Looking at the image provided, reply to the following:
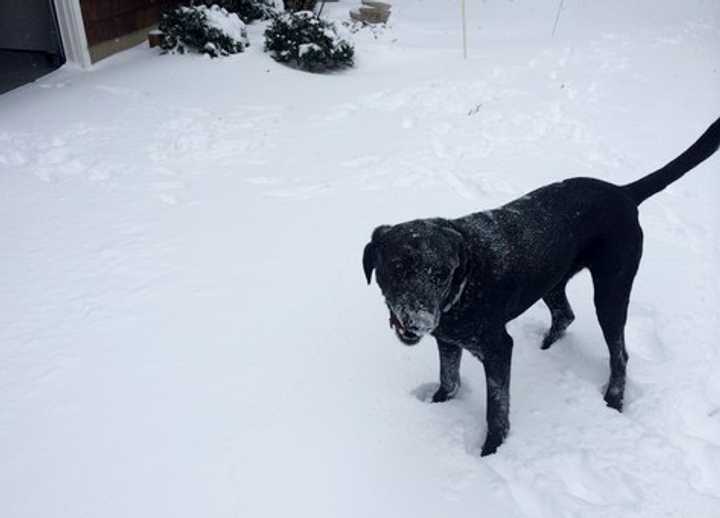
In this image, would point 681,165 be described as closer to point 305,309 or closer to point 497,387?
point 497,387

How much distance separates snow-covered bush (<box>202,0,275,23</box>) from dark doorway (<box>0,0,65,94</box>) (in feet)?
8.17

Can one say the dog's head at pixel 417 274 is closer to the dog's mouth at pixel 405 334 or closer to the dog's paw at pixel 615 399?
the dog's mouth at pixel 405 334

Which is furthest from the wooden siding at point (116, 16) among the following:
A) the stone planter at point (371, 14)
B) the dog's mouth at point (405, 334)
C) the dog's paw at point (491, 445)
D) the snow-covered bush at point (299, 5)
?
the dog's paw at point (491, 445)

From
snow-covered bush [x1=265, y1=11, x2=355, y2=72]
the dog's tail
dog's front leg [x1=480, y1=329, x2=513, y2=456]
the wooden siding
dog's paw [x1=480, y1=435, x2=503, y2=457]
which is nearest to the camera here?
dog's front leg [x1=480, y1=329, x2=513, y2=456]

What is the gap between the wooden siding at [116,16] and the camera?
8.73 m

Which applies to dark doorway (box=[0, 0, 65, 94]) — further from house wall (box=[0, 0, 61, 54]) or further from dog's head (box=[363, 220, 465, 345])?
dog's head (box=[363, 220, 465, 345])

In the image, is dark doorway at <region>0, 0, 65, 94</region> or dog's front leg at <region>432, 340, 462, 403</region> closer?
dog's front leg at <region>432, 340, 462, 403</region>

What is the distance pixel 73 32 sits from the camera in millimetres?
8492

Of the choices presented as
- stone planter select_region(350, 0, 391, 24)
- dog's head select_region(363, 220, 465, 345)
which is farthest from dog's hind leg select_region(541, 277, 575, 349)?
stone planter select_region(350, 0, 391, 24)

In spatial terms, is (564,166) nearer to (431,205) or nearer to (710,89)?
(431,205)

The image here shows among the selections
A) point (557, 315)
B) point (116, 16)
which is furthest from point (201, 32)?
point (557, 315)

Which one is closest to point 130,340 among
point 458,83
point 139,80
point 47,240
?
point 47,240

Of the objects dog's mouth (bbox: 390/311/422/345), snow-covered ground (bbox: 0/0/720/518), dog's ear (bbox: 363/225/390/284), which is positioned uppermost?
dog's ear (bbox: 363/225/390/284)

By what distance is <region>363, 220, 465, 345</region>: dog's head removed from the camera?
224cm
